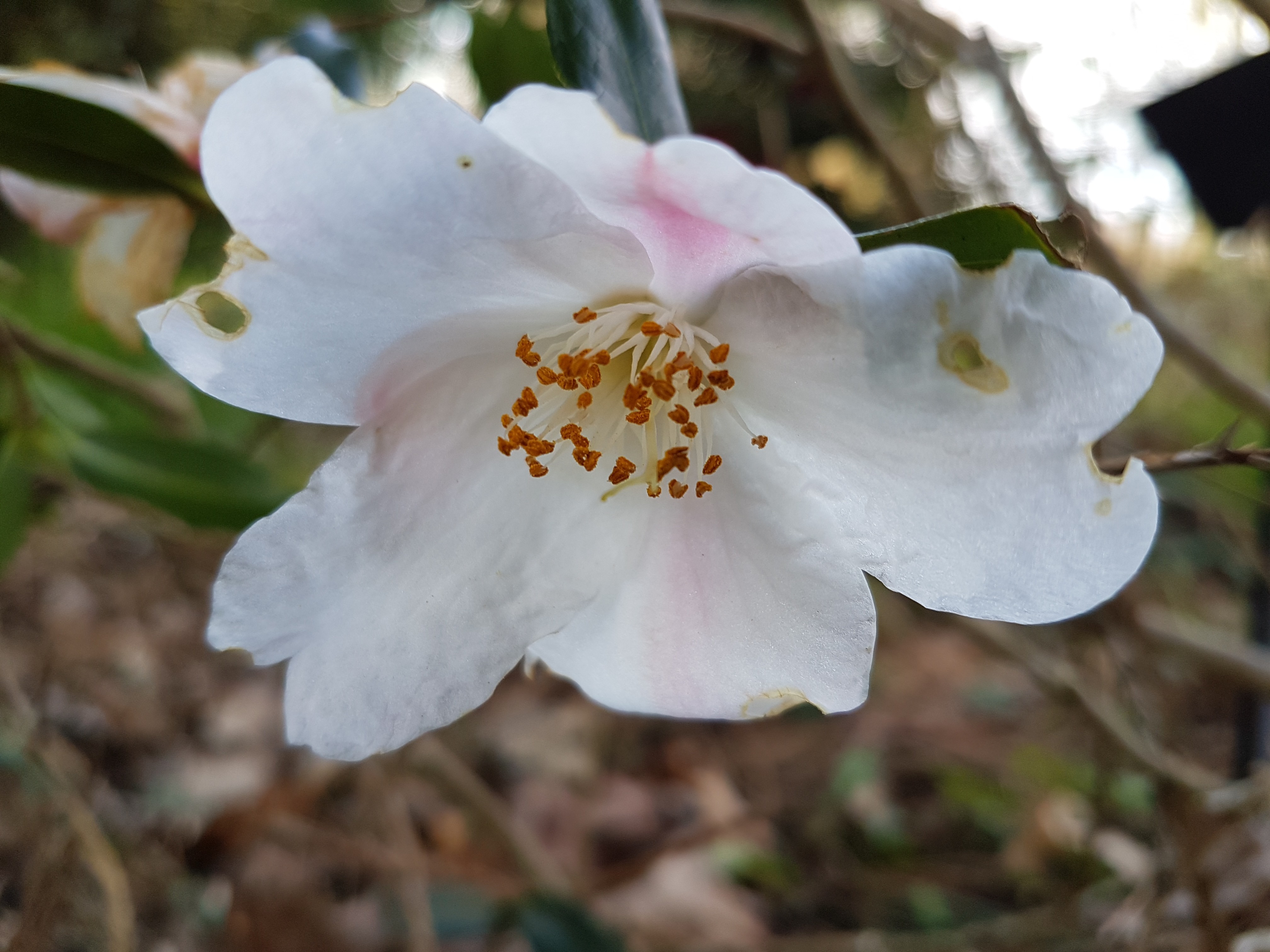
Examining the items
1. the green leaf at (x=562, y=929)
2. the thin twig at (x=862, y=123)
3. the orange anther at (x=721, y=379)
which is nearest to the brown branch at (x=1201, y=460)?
the orange anther at (x=721, y=379)

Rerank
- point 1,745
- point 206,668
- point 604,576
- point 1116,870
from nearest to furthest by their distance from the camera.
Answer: point 604,576 < point 1,745 < point 1116,870 < point 206,668

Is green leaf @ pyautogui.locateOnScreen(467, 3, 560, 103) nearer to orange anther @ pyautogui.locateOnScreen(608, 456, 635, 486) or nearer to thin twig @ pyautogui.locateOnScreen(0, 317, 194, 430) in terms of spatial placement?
orange anther @ pyautogui.locateOnScreen(608, 456, 635, 486)

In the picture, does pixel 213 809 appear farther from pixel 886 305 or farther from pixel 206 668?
pixel 886 305

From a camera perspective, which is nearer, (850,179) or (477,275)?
(477,275)

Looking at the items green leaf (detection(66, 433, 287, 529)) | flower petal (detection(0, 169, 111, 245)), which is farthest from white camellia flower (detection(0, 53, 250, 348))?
green leaf (detection(66, 433, 287, 529))

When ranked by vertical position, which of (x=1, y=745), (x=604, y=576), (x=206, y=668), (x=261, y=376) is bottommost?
(x=206, y=668)

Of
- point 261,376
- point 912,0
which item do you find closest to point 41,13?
point 912,0

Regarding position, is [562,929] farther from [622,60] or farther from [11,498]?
[622,60]

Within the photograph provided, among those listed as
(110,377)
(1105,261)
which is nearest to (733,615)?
(1105,261)
